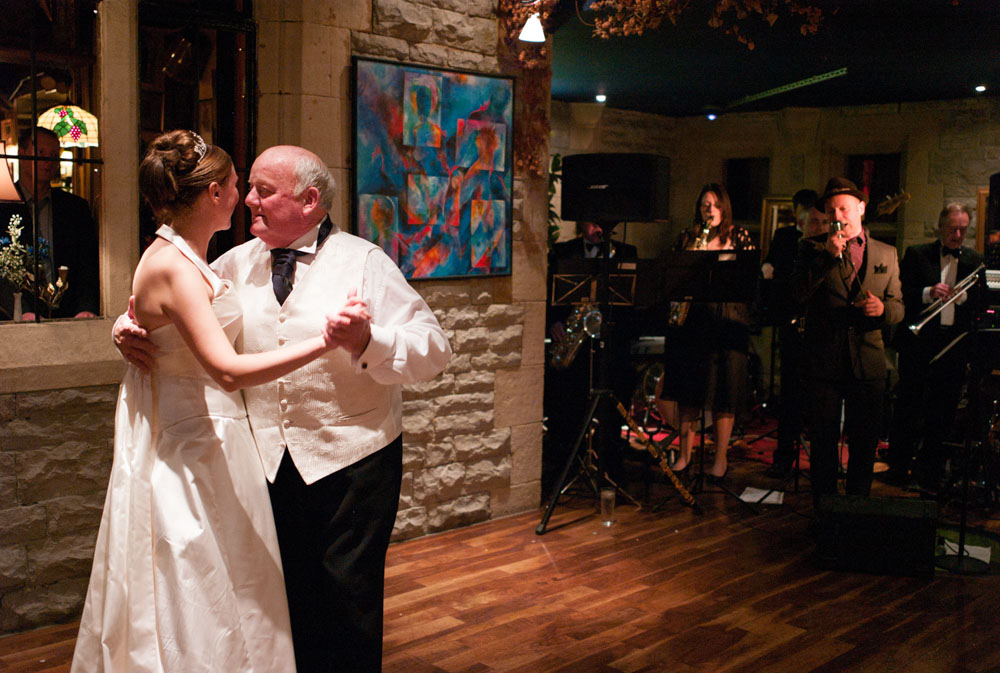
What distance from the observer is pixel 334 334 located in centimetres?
220

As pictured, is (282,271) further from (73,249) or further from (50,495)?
(50,495)

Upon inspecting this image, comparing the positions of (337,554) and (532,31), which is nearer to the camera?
(337,554)

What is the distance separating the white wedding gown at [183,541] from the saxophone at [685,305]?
3.95 meters

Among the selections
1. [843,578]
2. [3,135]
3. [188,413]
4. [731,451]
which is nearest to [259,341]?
[188,413]

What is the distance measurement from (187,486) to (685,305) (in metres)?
4.14

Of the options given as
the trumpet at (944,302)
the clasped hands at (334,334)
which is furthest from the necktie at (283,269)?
the trumpet at (944,302)

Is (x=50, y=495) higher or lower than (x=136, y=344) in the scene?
lower

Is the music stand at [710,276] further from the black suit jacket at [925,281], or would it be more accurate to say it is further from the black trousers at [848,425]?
the black suit jacket at [925,281]

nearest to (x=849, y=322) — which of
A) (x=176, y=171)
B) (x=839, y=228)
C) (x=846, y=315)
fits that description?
(x=846, y=315)

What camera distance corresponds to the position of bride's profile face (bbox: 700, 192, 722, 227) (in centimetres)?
577

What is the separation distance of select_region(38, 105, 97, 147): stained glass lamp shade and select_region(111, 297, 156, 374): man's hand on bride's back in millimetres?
1635

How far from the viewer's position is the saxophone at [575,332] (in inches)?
219

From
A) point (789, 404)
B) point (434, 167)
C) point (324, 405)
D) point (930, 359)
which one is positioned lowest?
point (789, 404)

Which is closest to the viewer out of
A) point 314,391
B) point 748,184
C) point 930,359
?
point 314,391
